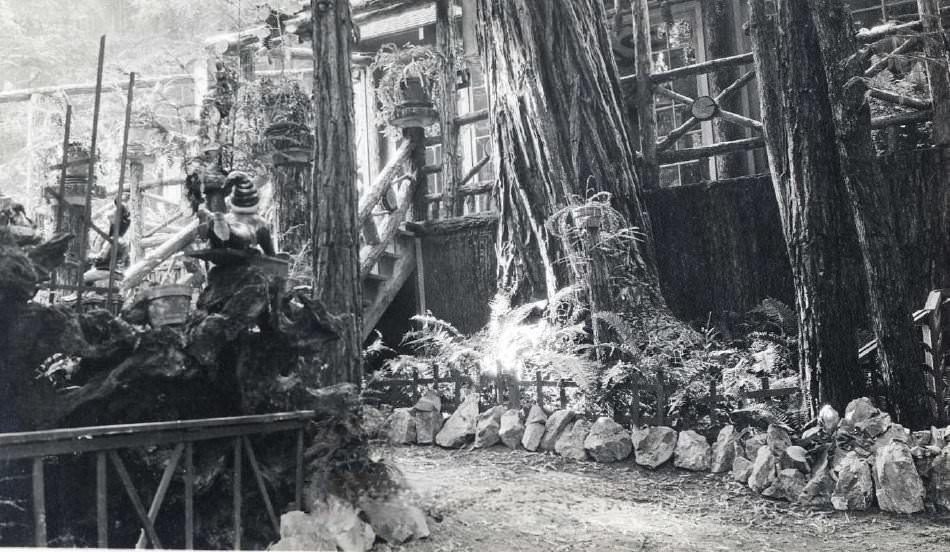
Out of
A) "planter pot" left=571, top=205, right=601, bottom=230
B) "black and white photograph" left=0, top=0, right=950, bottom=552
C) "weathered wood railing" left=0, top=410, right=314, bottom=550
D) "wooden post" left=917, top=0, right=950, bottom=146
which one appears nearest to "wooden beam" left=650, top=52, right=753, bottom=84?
"black and white photograph" left=0, top=0, right=950, bottom=552

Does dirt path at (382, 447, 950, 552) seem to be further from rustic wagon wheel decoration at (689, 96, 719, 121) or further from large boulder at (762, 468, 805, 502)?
rustic wagon wheel decoration at (689, 96, 719, 121)

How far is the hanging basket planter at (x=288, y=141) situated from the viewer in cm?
638

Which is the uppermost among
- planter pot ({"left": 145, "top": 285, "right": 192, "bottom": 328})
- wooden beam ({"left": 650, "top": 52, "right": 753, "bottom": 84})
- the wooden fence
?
wooden beam ({"left": 650, "top": 52, "right": 753, "bottom": 84})

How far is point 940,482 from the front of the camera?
3.42m

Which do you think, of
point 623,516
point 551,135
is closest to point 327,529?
point 623,516

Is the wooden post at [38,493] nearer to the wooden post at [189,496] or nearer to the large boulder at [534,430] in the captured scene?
the wooden post at [189,496]

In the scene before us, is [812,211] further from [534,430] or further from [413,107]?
[413,107]

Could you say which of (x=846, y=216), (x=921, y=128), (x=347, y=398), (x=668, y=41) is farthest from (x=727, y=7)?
(x=347, y=398)

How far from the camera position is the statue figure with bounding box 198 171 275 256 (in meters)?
2.83

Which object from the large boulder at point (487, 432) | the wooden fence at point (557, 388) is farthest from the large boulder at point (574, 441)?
the large boulder at point (487, 432)

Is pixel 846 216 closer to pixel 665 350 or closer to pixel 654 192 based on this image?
pixel 665 350

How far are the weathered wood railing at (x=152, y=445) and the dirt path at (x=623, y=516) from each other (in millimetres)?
764

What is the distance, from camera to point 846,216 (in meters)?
4.32

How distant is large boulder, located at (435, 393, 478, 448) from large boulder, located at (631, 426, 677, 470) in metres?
1.11
